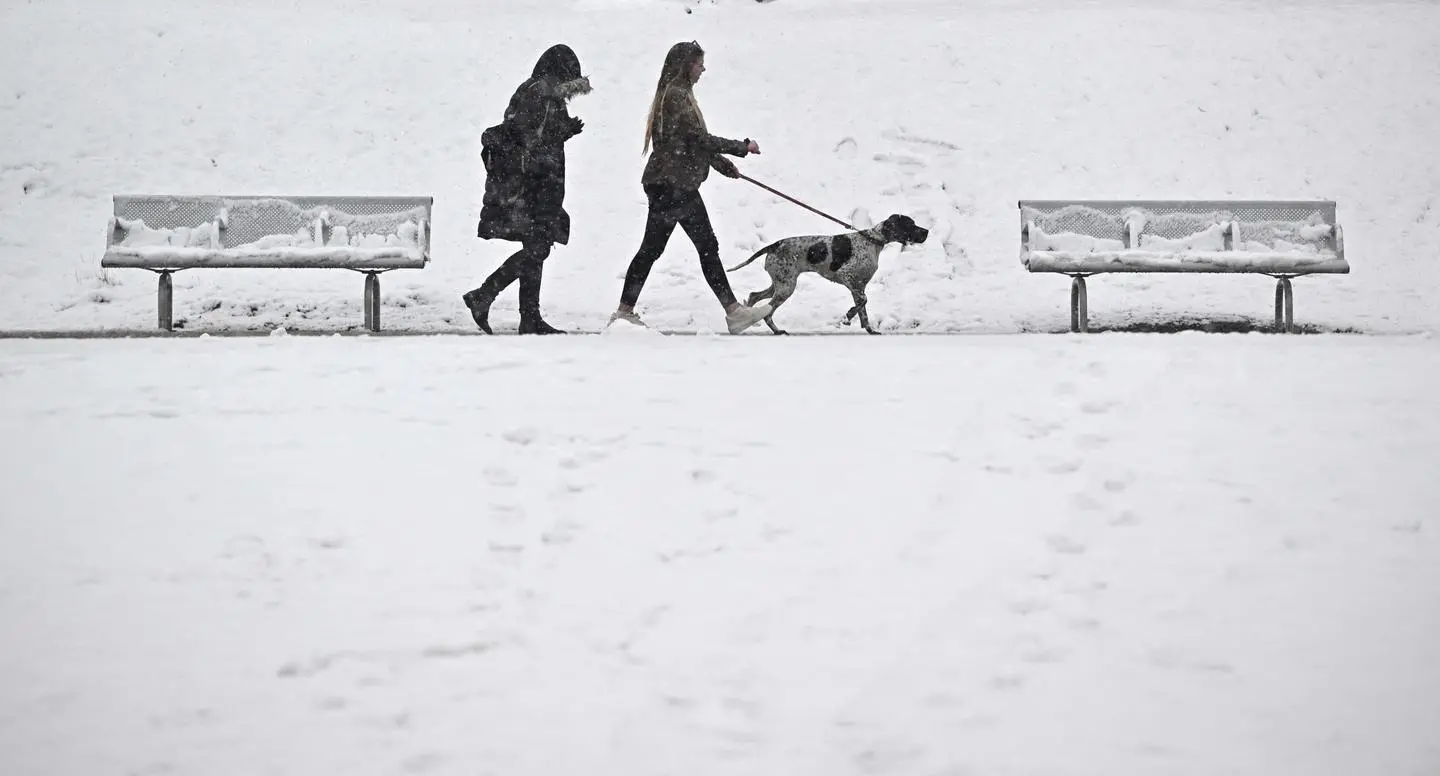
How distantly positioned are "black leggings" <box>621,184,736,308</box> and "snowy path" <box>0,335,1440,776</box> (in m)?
2.09

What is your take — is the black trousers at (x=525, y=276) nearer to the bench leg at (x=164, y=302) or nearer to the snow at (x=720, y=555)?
the snow at (x=720, y=555)

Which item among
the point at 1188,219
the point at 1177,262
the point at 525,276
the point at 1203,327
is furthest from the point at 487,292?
the point at 1203,327

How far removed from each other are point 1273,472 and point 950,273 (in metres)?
7.79

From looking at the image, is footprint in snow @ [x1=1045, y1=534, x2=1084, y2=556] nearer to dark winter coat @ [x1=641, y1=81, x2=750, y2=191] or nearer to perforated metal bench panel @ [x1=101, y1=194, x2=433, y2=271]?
dark winter coat @ [x1=641, y1=81, x2=750, y2=191]

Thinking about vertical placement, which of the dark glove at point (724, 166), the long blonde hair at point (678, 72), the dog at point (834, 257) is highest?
the long blonde hair at point (678, 72)

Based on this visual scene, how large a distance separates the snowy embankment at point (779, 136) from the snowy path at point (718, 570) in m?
5.73

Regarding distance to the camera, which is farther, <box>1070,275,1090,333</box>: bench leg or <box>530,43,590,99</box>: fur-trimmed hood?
<box>1070,275,1090,333</box>: bench leg

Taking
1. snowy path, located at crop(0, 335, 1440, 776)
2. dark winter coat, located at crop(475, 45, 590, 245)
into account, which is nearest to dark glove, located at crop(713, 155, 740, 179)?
dark winter coat, located at crop(475, 45, 590, 245)

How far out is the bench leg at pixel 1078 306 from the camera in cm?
1033

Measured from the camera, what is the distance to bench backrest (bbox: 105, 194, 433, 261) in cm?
985

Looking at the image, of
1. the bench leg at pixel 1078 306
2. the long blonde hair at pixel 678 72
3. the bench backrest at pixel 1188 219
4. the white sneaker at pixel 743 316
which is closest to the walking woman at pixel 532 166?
the long blonde hair at pixel 678 72

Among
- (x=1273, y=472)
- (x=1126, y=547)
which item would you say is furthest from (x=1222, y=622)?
(x=1273, y=472)

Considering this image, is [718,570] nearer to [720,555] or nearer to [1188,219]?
[720,555]

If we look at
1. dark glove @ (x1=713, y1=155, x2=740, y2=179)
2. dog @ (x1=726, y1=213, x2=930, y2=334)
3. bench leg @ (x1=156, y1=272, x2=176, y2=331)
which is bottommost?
bench leg @ (x1=156, y1=272, x2=176, y2=331)
